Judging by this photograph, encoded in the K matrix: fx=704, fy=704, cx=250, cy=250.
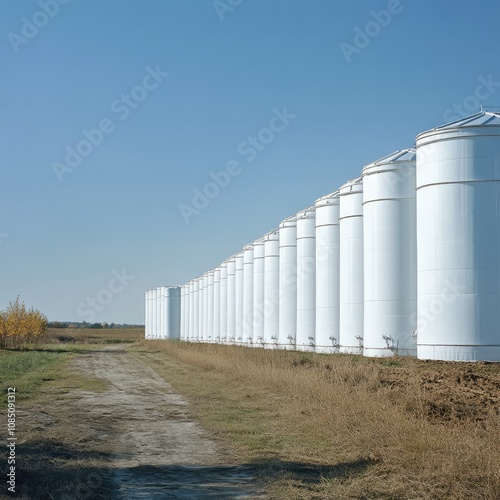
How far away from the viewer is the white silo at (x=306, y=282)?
131 ft

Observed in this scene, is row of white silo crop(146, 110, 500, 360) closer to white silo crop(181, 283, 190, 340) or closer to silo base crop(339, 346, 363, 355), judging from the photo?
silo base crop(339, 346, 363, 355)

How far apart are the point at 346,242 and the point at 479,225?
9810mm

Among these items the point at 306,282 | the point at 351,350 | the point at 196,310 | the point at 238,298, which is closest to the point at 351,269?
the point at 351,350

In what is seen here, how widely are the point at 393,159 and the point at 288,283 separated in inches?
682

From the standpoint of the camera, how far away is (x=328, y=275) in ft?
119

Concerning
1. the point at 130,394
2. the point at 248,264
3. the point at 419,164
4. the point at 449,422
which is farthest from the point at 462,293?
the point at 248,264

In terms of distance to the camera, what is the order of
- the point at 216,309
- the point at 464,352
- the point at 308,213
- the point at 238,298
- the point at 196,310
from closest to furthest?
the point at 464,352
the point at 308,213
the point at 238,298
the point at 216,309
the point at 196,310

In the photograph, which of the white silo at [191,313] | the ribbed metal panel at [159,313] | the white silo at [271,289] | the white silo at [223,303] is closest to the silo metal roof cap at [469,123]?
the white silo at [271,289]

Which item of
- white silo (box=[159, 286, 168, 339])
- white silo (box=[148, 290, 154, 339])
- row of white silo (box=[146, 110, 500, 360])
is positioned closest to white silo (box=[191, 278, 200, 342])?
white silo (box=[159, 286, 168, 339])

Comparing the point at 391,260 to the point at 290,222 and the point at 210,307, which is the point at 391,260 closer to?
the point at 290,222

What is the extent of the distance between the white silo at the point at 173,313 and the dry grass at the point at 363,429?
261 feet

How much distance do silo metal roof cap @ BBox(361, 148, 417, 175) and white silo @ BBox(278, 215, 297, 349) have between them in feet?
52.2

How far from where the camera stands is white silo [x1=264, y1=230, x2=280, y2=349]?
47.9 metres

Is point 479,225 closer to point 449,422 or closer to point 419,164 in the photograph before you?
point 419,164
